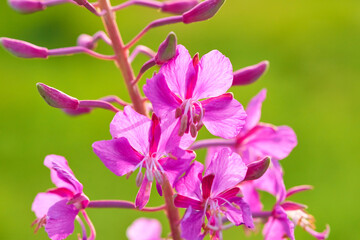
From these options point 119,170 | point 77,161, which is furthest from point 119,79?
point 119,170

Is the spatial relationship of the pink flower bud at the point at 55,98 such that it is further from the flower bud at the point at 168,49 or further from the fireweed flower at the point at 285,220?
the fireweed flower at the point at 285,220

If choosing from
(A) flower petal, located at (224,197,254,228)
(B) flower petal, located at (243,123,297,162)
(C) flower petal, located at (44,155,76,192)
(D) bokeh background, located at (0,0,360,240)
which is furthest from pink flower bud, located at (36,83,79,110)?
(D) bokeh background, located at (0,0,360,240)

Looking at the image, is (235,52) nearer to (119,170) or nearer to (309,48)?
(309,48)

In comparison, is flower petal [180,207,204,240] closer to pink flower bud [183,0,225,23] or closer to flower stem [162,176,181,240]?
flower stem [162,176,181,240]

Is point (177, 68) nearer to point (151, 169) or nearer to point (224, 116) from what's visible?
point (224, 116)

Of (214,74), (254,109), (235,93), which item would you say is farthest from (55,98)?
(235,93)

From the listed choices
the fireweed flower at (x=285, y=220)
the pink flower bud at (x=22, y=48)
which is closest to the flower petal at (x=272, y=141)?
the fireweed flower at (x=285, y=220)

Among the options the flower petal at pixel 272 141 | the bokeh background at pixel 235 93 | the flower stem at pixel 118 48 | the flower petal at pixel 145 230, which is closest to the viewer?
the flower stem at pixel 118 48

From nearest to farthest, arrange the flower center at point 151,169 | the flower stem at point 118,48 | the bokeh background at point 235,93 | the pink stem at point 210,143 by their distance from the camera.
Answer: the flower center at point 151,169 < the flower stem at point 118,48 < the pink stem at point 210,143 < the bokeh background at point 235,93
